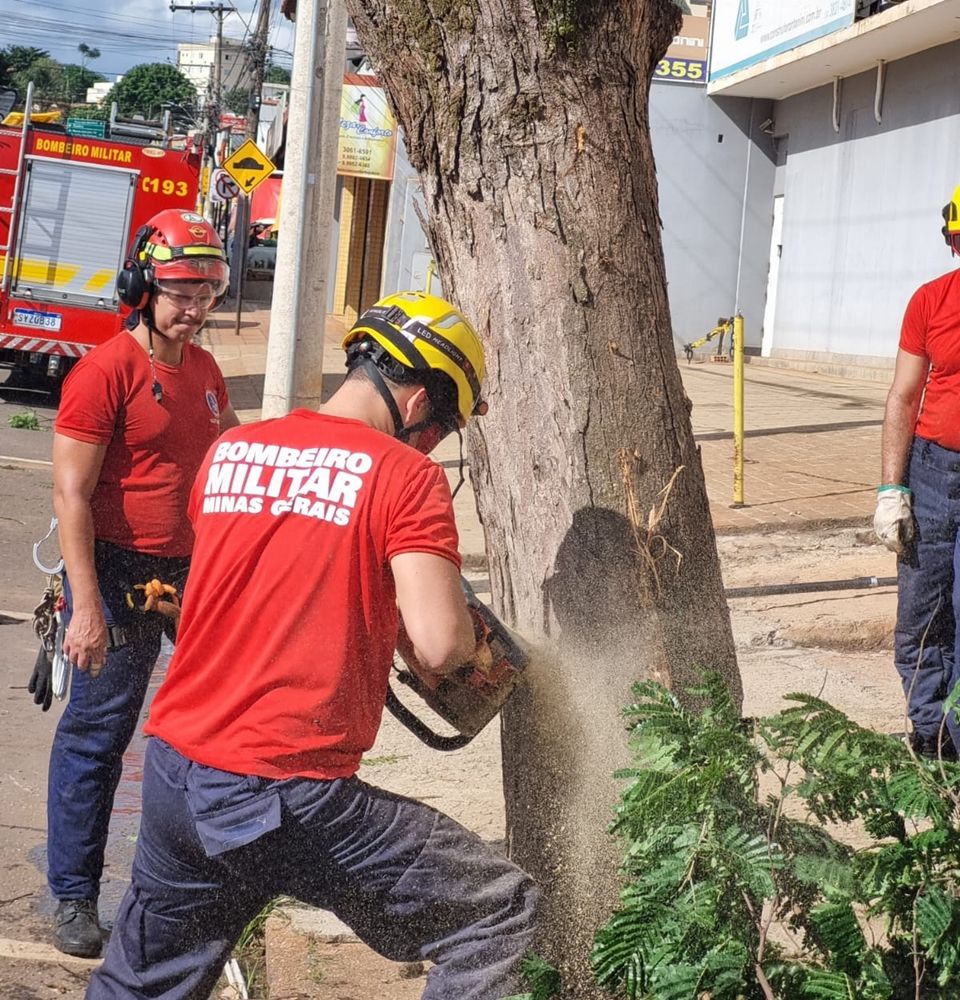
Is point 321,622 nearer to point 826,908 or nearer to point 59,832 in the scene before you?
point 826,908

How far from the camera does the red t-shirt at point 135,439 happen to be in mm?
3943

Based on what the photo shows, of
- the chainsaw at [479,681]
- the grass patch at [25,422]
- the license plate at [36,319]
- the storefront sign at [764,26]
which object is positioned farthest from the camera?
the storefront sign at [764,26]

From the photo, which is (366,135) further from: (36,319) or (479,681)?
(479,681)

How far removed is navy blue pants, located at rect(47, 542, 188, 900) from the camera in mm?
3977

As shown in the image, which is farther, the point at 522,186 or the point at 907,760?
the point at 522,186

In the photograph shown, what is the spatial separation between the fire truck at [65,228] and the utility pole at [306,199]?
4.45 meters

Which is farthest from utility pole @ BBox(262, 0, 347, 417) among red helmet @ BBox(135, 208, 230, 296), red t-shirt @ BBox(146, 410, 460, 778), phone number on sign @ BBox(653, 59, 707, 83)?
phone number on sign @ BBox(653, 59, 707, 83)

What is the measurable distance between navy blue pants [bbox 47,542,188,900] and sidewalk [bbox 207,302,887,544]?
4.30m

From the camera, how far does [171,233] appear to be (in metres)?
4.16

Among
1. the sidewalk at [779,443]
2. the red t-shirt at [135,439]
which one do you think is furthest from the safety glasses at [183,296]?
the sidewalk at [779,443]

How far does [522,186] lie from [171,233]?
138 cm

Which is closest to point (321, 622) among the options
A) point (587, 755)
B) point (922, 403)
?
point (587, 755)

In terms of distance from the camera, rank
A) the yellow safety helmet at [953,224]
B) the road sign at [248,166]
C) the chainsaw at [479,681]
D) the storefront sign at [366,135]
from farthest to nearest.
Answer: the storefront sign at [366,135] → the road sign at [248,166] → the yellow safety helmet at [953,224] → the chainsaw at [479,681]

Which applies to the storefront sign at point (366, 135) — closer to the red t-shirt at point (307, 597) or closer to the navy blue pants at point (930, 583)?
the navy blue pants at point (930, 583)
